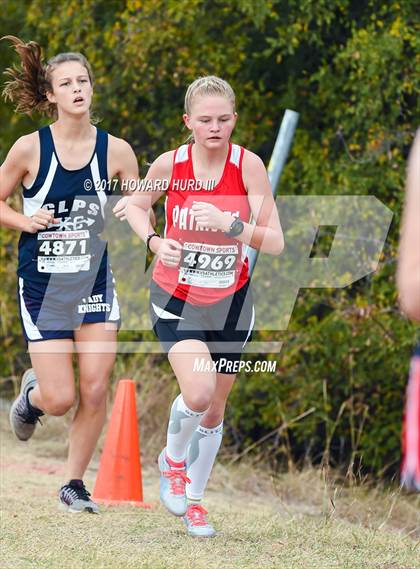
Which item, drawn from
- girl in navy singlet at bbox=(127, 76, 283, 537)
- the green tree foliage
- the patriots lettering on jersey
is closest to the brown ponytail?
girl in navy singlet at bbox=(127, 76, 283, 537)

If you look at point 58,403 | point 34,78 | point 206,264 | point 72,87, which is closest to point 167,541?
point 58,403

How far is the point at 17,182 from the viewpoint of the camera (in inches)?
243

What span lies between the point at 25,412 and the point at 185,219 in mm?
1736

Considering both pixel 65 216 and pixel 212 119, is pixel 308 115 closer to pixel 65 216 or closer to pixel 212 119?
pixel 65 216

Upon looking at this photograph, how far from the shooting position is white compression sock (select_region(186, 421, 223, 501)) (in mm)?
5801

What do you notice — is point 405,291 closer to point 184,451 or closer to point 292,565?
point 292,565

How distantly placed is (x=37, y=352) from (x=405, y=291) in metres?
3.60

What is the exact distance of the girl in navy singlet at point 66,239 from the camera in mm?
6043

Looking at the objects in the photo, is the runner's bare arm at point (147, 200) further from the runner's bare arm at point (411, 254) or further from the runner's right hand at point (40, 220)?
the runner's bare arm at point (411, 254)

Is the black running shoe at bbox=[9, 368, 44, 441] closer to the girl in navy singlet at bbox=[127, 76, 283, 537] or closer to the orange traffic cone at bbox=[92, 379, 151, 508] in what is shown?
the orange traffic cone at bbox=[92, 379, 151, 508]

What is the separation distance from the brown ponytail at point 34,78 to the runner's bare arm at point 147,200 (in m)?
0.83

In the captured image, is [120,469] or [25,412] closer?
[25,412]

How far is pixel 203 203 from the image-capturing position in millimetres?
5340

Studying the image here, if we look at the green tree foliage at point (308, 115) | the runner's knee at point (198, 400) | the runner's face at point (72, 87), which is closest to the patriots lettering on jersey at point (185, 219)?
the runner's knee at point (198, 400)
